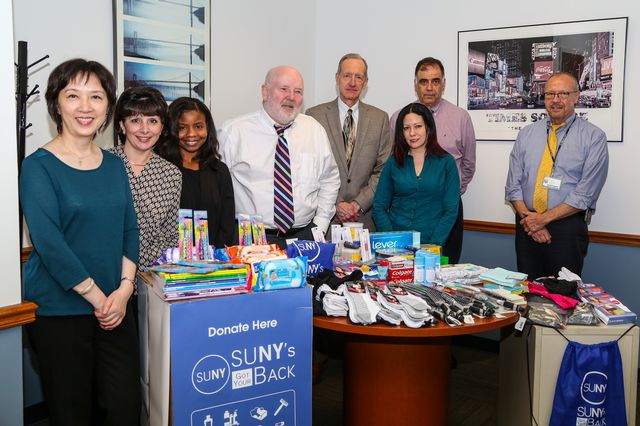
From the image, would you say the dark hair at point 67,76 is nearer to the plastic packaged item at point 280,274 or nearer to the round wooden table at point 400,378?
the plastic packaged item at point 280,274

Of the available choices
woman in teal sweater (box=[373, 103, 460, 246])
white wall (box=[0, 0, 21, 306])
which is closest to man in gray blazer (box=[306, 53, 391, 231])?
woman in teal sweater (box=[373, 103, 460, 246])

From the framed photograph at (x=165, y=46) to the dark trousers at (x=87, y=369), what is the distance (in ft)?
5.93

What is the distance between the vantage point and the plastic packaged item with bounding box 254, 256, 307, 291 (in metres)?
2.10

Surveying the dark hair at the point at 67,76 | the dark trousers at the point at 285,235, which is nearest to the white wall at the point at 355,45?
the dark hair at the point at 67,76

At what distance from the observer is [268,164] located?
316 cm

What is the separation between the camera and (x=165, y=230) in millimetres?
2502

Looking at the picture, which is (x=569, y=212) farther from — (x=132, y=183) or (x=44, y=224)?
(x=44, y=224)

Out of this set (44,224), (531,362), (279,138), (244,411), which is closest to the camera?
(44,224)

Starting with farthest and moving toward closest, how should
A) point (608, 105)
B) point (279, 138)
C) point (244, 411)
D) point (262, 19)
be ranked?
point (262, 19), point (608, 105), point (279, 138), point (244, 411)

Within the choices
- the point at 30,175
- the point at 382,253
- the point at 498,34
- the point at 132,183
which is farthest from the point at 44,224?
the point at 498,34

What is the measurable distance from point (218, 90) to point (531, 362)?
9.36 ft

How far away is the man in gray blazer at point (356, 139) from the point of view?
381 cm

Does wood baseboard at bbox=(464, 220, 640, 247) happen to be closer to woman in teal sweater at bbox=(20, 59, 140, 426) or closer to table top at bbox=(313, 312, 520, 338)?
table top at bbox=(313, 312, 520, 338)

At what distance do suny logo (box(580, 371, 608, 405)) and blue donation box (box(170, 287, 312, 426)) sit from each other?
1.12 metres
